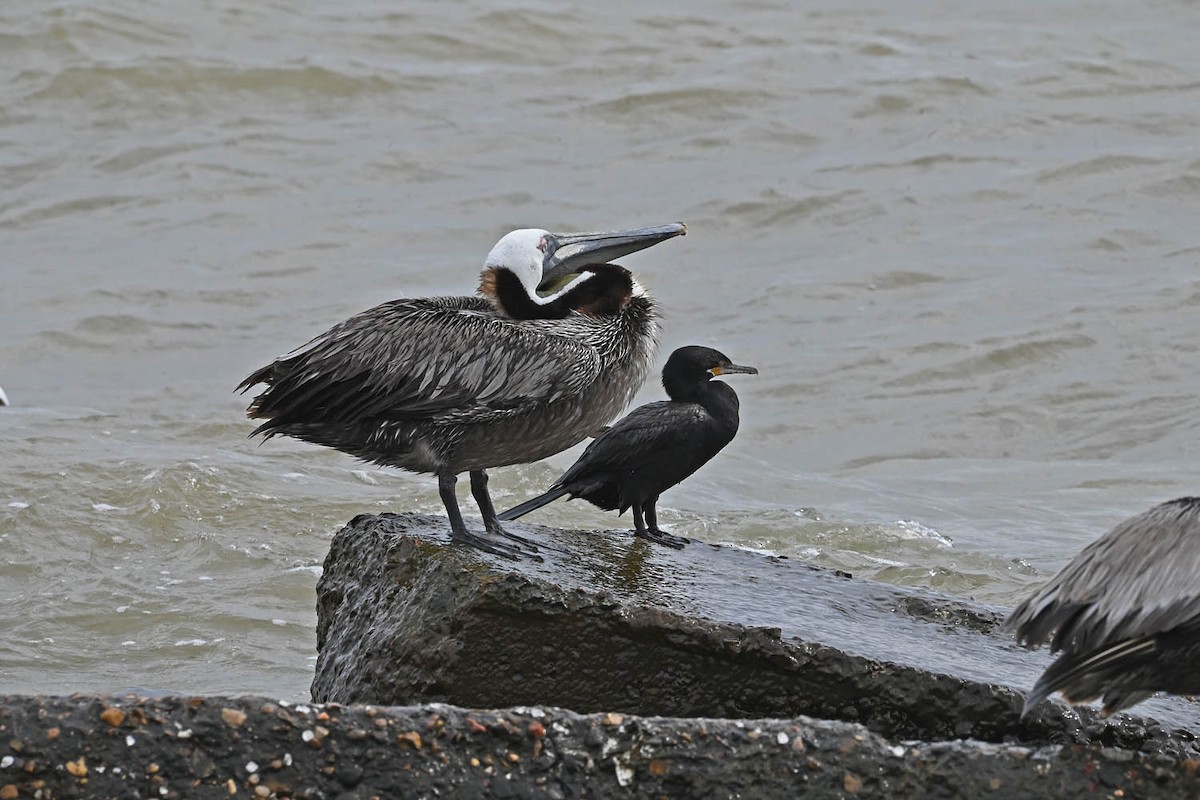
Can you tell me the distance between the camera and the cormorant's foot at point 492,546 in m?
5.25

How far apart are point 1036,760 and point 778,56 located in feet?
44.6

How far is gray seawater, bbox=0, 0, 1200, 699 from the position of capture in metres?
9.12

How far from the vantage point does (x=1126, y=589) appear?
4.20 metres

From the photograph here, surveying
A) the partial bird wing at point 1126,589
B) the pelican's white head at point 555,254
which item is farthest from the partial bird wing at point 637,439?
the partial bird wing at point 1126,589

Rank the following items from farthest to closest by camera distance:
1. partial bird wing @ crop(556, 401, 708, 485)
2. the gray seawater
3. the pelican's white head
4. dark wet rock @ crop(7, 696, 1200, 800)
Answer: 1. the gray seawater
2. the pelican's white head
3. partial bird wing @ crop(556, 401, 708, 485)
4. dark wet rock @ crop(7, 696, 1200, 800)

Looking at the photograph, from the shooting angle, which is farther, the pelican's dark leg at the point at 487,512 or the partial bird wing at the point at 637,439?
the partial bird wing at the point at 637,439

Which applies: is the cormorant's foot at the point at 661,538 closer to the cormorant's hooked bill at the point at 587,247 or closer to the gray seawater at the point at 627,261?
the cormorant's hooked bill at the point at 587,247

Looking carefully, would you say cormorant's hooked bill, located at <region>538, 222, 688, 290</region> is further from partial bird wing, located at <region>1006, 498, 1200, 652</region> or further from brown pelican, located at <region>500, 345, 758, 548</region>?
partial bird wing, located at <region>1006, 498, 1200, 652</region>

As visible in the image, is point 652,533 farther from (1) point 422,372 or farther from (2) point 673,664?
(2) point 673,664

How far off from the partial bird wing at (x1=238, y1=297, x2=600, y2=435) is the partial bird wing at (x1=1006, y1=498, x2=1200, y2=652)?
1840 millimetres

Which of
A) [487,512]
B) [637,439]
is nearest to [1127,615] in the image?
[637,439]

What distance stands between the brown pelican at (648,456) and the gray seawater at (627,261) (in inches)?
65.9

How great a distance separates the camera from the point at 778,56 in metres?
17.0

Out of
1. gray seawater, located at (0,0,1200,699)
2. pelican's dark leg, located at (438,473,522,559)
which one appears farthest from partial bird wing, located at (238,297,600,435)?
gray seawater, located at (0,0,1200,699)
